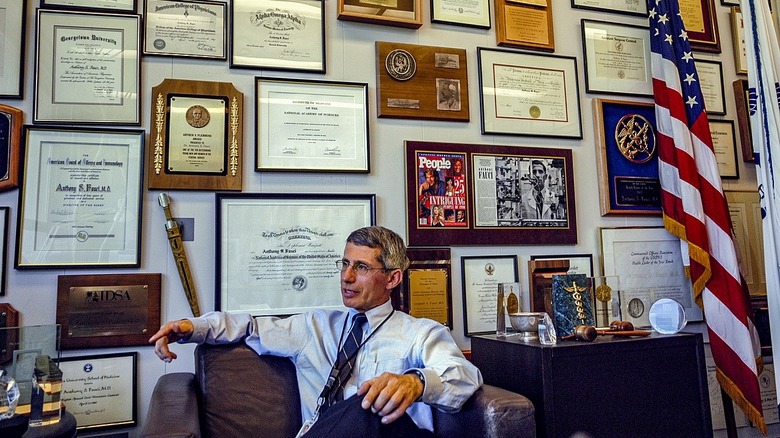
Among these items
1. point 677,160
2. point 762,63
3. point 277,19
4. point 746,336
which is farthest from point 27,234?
point 762,63

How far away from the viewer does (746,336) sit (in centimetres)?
257

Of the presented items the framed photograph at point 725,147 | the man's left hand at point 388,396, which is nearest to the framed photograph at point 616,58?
the framed photograph at point 725,147

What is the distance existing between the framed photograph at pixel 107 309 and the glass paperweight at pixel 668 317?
196cm

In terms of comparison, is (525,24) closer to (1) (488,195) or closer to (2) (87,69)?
Result: (1) (488,195)

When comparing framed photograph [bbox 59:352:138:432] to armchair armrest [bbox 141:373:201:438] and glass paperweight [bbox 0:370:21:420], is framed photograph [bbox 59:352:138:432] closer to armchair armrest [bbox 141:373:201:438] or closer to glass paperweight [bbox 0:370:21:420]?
armchair armrest [bbox 141:373:201:438]

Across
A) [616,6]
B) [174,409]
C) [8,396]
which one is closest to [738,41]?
[616,6]

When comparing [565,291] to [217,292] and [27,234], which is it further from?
[27,234]

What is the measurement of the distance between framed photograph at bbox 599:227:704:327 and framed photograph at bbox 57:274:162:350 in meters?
2.03

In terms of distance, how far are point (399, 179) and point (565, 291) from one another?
84 centimetres

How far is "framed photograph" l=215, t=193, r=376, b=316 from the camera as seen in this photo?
227 cm

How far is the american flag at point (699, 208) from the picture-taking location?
258cm

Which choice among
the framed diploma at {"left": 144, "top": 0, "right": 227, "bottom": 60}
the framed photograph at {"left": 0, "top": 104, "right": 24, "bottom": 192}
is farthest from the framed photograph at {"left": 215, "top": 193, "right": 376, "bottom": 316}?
the framed photograph at {"left": 0, "top": 104, "right": 24, "bottom": 192}

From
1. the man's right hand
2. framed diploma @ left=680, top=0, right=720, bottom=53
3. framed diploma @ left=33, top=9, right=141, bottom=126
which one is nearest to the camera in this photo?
the man's right hand

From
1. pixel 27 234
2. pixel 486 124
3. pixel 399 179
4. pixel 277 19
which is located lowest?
pixel 27 234
